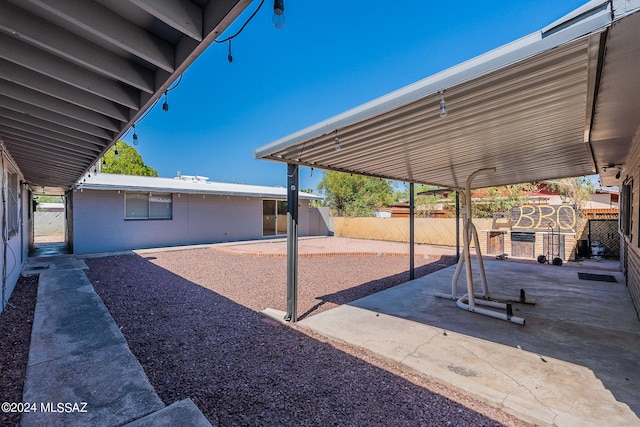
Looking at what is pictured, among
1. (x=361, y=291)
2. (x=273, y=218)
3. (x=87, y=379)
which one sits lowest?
(x=361, y=291)

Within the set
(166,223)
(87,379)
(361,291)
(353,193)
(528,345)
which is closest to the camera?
(87,379)

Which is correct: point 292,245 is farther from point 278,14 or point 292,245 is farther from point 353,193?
point 353,193

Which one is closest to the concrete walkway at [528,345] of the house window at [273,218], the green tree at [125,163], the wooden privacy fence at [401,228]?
A: the wooden privacy fence at [401,228]

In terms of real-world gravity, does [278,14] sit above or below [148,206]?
above

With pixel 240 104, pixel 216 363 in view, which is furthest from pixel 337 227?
pixel 216 363

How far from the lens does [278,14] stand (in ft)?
5.00

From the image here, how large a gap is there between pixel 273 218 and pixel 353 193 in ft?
38.0

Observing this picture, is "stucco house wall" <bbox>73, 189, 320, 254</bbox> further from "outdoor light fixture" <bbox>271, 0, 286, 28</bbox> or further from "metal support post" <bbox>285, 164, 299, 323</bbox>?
"outdoor light fixture" <bbox>271, 0, 286, 28</bbox>

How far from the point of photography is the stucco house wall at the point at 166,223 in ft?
34.8

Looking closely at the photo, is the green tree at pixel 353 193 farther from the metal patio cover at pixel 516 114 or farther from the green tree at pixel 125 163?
the metal patio cover at pixel 516 114

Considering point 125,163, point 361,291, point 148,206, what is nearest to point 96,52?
point 361,291

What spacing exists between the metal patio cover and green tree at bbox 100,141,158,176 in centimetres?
2798

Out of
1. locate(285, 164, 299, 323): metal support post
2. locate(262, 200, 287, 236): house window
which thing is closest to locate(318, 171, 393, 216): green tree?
locate(262, 200, 287, 236): house window

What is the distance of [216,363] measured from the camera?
3018 mm
